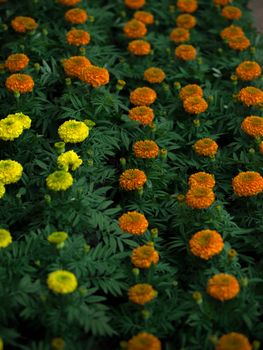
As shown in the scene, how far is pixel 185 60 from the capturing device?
4730mm

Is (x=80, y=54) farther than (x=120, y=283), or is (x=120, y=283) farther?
(x=80, y=54)

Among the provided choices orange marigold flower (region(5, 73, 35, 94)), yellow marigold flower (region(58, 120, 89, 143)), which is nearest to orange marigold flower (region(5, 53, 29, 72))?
orange marigold flower (region(5, 73, 35, 94))

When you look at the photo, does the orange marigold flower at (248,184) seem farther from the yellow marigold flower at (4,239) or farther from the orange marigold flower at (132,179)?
the yellow marigold flower at (4,239)

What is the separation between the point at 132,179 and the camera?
365 centimetres

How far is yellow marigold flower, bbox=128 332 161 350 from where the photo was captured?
2781mm

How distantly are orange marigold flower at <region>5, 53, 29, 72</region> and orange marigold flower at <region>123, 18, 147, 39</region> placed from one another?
3.05 feet

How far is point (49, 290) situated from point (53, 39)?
254 cm

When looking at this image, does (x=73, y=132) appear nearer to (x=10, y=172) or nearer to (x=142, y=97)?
(x=10, y=172)

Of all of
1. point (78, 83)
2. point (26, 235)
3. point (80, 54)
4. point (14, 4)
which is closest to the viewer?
point (26, 235)

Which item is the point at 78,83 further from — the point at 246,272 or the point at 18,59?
the point at 246,272

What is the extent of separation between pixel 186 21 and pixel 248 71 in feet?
3.14

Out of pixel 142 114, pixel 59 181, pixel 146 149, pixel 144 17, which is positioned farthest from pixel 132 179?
pixel 144 17

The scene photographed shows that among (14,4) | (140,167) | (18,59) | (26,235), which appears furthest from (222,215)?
(14,4)

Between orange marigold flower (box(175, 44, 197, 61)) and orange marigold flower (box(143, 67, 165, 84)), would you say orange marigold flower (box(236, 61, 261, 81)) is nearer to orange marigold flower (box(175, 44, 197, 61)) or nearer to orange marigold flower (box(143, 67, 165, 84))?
orange marigold flower (box(175, 44, 197, 61))
